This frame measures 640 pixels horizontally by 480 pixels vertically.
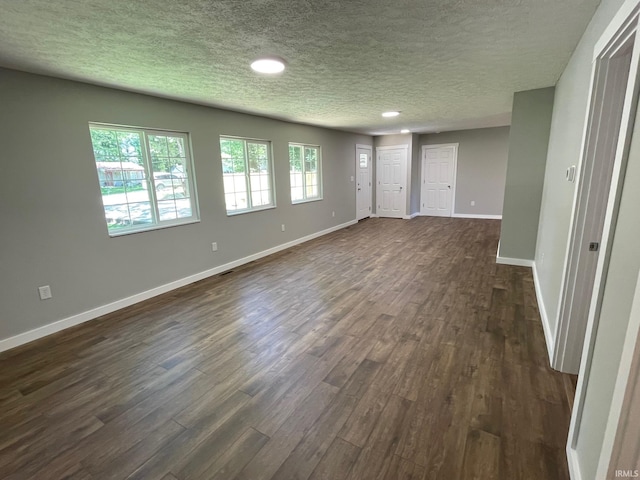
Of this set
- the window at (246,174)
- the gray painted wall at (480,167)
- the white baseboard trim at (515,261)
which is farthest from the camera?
the gray painted wall at (480,167)

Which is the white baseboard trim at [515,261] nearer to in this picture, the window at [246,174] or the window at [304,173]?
the window at [304,173]

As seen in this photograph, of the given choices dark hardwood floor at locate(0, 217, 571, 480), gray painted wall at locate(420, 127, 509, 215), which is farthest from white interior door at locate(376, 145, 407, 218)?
dark hardwood floor at locate(0, 217, 571, 480)

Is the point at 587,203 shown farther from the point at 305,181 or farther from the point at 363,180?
the point at 363,180

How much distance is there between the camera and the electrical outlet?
2732mm

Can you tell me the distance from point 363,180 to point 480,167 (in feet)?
10.1

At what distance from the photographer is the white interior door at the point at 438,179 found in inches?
324

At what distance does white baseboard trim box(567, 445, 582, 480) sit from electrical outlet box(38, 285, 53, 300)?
399 cm

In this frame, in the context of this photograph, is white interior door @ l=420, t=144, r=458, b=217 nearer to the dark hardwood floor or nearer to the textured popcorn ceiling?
the textured popcorn ceiling

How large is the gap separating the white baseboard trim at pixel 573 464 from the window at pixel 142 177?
4.02 metres

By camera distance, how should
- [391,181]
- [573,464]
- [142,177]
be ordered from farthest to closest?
[391,181] < [142,177] < [573,464]

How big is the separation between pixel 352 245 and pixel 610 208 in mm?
4637

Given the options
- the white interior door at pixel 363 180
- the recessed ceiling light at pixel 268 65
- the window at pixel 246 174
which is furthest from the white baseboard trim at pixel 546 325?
the white interior door at pixel 363 180

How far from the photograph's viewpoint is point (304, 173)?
619 centimetres

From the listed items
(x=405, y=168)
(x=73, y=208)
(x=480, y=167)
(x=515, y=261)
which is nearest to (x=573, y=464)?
(x=515, y=261)
